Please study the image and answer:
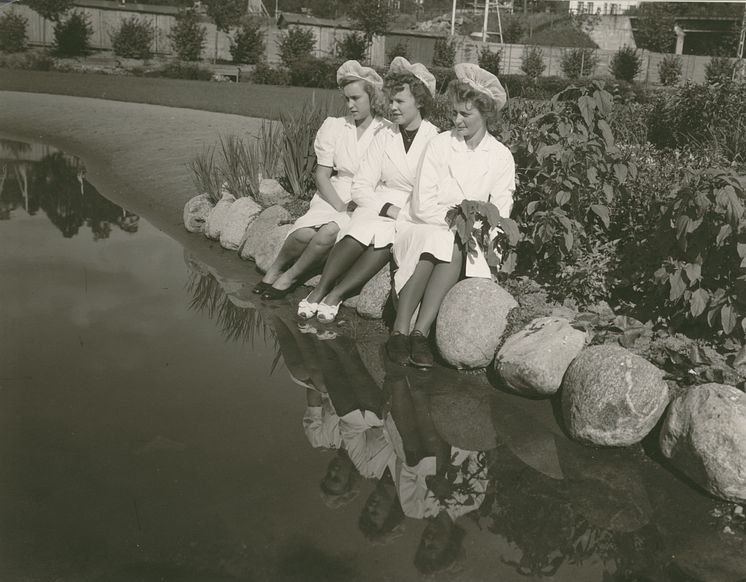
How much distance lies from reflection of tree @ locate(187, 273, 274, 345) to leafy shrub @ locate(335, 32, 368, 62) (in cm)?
3921

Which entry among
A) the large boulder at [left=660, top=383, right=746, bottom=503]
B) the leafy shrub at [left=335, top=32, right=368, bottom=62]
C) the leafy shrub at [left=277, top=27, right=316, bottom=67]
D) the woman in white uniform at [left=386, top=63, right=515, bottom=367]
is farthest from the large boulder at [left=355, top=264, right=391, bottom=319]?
the leafy shrub at [left=335, top=32, right=368, bottom=62]

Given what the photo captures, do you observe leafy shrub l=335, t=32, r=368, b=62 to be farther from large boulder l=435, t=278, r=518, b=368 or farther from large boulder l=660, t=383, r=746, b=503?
large boulder l=660, t=383, r=746, b=503

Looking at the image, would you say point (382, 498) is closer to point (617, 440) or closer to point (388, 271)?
point (617, 440)

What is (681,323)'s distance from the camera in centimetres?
508

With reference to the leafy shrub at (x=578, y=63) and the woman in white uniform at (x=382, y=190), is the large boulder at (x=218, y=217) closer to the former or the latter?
the woman in white uniform at (x=382, y=190)

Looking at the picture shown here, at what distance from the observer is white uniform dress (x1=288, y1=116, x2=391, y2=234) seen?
6676mm

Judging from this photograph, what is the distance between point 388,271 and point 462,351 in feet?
4.09

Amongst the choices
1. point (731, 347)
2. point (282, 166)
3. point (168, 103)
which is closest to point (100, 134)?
point (168, 103)

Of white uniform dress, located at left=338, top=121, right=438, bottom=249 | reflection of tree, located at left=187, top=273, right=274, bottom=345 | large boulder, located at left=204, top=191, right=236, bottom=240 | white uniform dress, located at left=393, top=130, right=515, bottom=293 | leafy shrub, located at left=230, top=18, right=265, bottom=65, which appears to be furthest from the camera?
leafy shrub, located at left=230, top=18, right=265, bottom=65

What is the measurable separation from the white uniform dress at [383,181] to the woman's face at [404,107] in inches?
4.2

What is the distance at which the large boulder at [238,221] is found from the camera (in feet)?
26.5

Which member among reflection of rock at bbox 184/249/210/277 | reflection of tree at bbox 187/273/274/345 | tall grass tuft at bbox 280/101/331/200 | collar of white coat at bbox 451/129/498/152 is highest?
collar of white coat at bbox 451/129/498/152

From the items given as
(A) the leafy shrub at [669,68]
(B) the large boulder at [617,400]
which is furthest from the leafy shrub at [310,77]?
(B) the large boulder at [617,400]

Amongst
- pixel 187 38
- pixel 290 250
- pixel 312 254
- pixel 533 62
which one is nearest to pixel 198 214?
pixel 290 250
